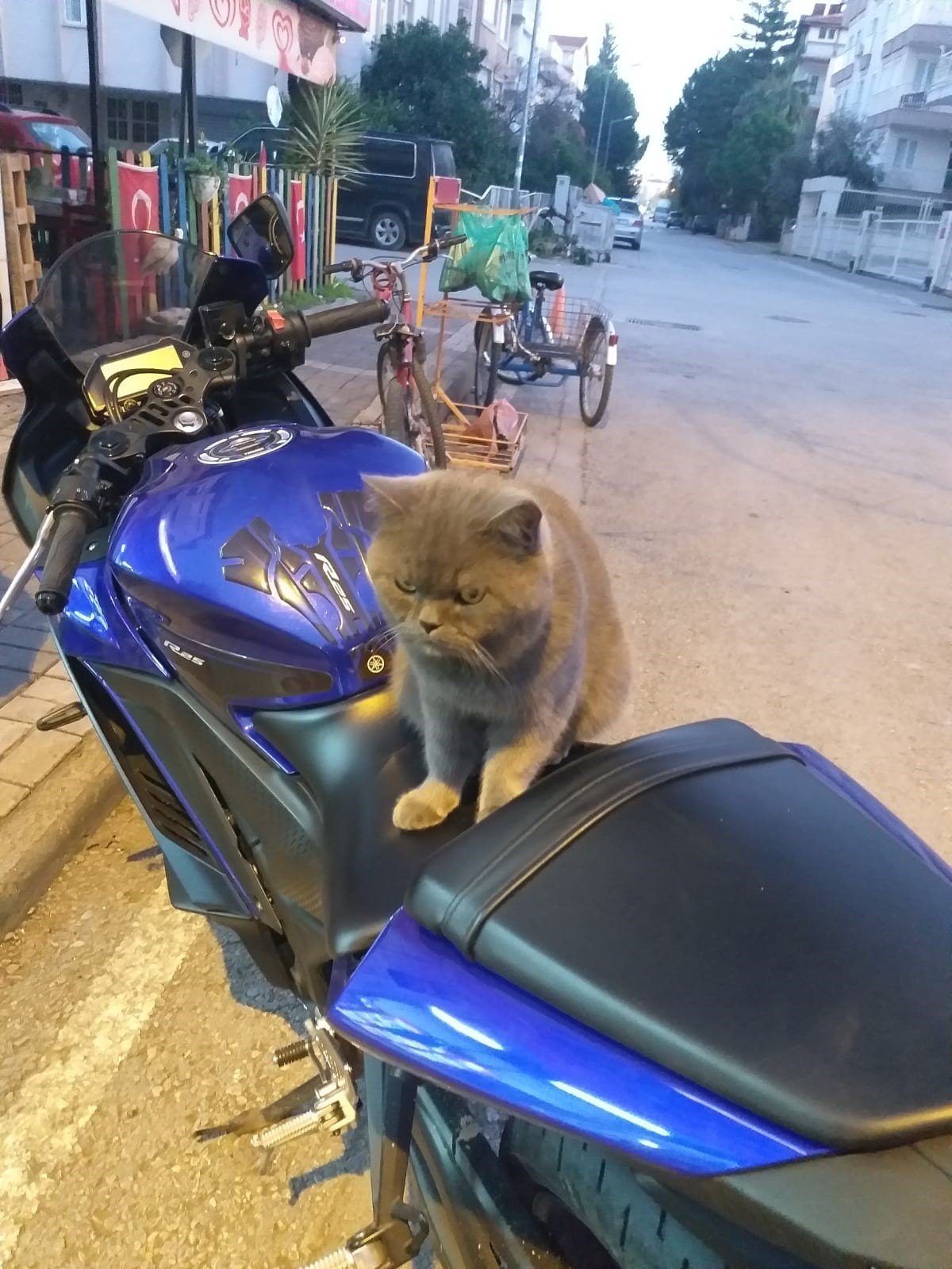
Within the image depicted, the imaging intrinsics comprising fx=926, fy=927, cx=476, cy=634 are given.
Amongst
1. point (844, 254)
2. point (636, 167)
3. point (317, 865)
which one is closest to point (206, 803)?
point (317, 865)

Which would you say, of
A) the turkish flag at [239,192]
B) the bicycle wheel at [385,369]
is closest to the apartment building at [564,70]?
the turkish flag at [239,192]

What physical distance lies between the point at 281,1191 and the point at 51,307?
1.81 meters

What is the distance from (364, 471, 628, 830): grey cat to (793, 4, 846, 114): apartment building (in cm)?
7112

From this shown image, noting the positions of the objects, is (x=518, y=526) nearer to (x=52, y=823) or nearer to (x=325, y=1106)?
(x=325, y=1106)

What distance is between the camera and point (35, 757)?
2.79m

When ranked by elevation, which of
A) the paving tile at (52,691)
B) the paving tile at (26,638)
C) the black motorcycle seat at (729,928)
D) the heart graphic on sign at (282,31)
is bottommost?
the paving tile at (52,691)

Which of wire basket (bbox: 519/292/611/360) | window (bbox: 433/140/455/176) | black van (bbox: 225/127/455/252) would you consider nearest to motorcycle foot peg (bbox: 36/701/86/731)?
wire basket (bbox: 519/292/611/360)

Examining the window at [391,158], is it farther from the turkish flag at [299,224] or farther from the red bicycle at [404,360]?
the red bicycle at [404,360]

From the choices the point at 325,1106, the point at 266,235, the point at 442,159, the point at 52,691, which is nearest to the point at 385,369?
the point at 52,691

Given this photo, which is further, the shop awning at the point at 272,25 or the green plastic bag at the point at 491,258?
the shop awning at the point at 272,25

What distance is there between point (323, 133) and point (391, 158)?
25.2 ft

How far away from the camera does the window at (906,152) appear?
4112 centimetres

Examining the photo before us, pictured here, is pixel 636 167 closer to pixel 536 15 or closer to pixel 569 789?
pixel 536 15

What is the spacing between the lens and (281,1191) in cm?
181
